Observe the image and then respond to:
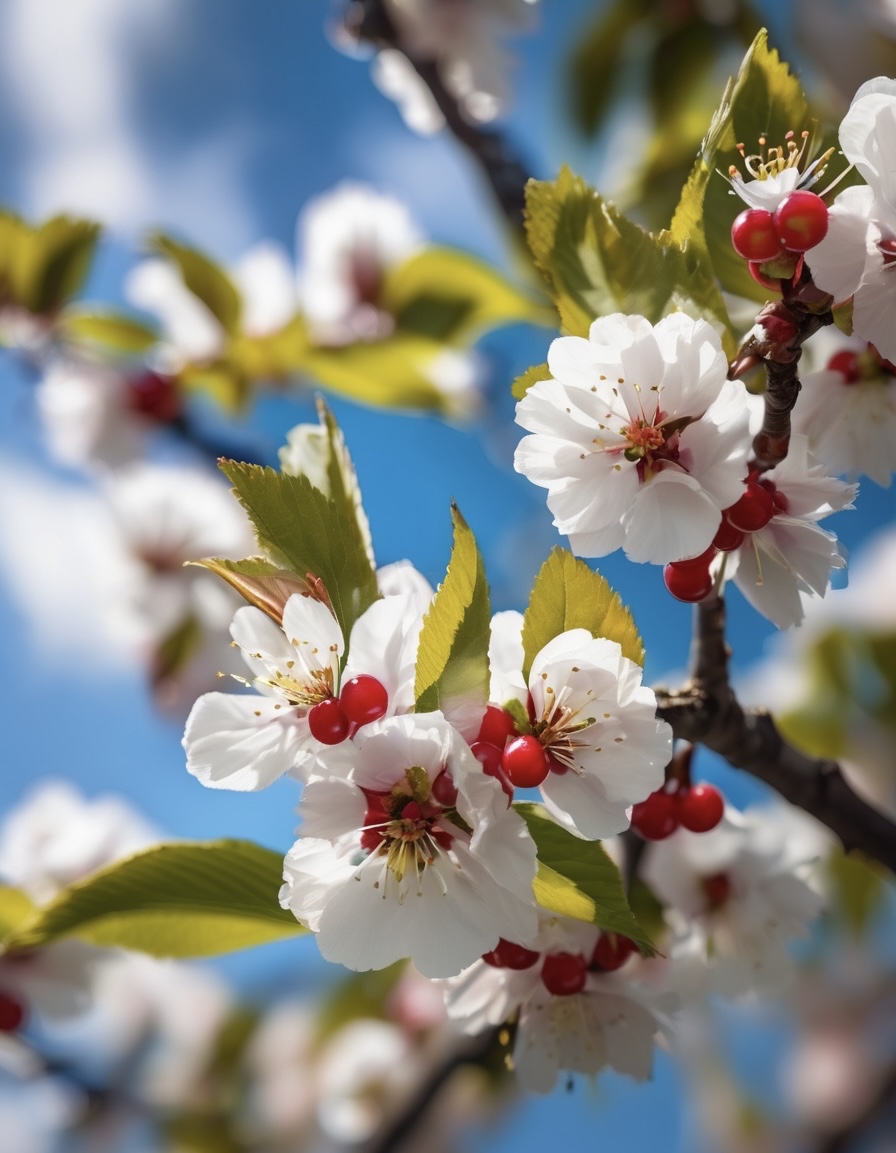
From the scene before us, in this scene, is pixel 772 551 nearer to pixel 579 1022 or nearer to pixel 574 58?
pixel 579 1022

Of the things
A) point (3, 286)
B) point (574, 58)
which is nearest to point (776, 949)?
point (3, 286)

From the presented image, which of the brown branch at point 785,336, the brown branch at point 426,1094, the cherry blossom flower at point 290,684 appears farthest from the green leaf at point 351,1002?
the brown branch at point 785,336

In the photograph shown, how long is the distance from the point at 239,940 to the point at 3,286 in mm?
1050

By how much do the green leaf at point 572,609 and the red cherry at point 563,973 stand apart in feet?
0.66

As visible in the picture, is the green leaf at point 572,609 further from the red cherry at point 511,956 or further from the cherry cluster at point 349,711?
the red cherry at point 511,956

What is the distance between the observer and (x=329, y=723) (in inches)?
17.6

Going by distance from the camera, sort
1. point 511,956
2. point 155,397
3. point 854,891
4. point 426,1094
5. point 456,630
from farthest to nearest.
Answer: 1. point 854,891
2. point 155,397
3. point 426,1094
4. point 511,956
5. point 456,630

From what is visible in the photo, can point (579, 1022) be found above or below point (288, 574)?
below

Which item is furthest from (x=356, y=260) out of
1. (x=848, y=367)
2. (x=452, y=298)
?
(x=848, y=367)

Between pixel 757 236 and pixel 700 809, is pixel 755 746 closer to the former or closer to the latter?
pixel 700 809

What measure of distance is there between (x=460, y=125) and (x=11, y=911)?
2.78ft

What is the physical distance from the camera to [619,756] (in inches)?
18.1

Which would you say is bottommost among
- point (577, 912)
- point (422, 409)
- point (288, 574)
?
point (422, 409)

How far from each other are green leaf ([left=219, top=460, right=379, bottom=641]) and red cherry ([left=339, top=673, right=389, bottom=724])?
4cm
